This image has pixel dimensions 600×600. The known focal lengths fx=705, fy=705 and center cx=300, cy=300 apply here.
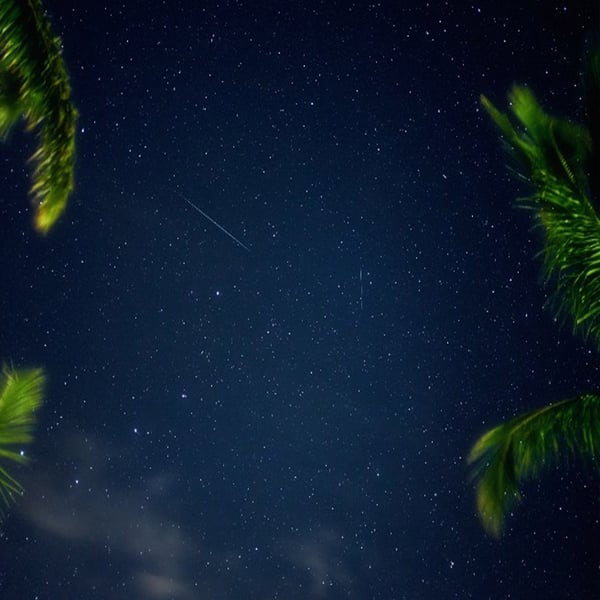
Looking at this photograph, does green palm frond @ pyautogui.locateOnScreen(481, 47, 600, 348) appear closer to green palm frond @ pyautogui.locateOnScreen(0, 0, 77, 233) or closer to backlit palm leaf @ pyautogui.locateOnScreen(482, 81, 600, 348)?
backlit palm leaf @ pyautogui.locateOnScreen(482, 81, 600, 348)

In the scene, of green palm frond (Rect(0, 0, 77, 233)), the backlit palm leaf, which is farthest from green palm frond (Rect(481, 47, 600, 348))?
green palm frond (Rect(0, 0, 77, 233))

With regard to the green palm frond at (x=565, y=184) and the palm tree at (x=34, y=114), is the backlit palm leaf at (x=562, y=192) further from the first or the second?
the palm tree at (x=34, y=114)

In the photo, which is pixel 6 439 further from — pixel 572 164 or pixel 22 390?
pixel 572 164

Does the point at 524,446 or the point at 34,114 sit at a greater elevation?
the point at 34,114

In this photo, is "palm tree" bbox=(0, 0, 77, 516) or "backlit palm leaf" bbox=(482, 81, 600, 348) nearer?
"palm tree" bbox=(0, 0, 77, 516)

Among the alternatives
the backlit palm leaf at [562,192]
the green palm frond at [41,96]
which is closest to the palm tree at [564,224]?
the backlit palm leaf at [562,192]

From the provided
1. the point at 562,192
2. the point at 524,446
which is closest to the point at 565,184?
the point at 562,192

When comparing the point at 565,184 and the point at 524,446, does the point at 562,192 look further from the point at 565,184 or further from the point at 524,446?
the point at 524,446
